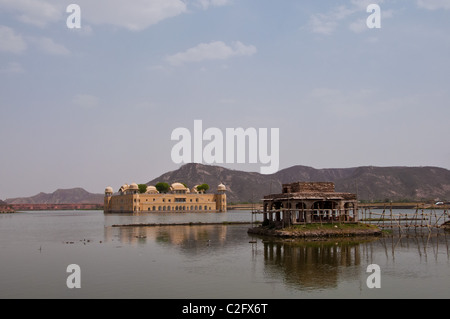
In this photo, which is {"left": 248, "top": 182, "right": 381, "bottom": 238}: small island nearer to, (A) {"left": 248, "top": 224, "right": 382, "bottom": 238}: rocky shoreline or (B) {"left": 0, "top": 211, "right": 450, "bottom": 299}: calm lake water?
(A) {"left": 248, "top": 224, "right": 382, "bottom": 238}: rocky shoreline

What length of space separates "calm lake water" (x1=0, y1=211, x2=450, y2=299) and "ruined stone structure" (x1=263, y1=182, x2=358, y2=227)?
18.6 ft

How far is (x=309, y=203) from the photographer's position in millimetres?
54656

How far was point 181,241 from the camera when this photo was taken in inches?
2098

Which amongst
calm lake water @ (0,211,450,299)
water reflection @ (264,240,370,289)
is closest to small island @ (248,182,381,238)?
calm lake water @ (0,211,450,299)

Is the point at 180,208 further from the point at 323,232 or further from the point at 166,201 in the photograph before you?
the point at 323,232

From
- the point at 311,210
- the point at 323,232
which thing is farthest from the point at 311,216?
the point at 323,232

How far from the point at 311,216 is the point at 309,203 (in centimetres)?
285

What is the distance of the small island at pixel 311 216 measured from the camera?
173 ft

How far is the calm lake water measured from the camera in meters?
25.9

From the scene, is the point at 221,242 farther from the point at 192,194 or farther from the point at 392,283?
the point at 192,194

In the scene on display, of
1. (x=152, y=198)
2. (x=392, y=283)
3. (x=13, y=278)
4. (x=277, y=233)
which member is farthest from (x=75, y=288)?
(x=152, y=198)

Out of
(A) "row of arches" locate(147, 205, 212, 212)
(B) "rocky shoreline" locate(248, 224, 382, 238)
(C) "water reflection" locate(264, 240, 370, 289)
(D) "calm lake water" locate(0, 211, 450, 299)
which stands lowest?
(A) "row of arches" locate(147, 205, 212, 212)
